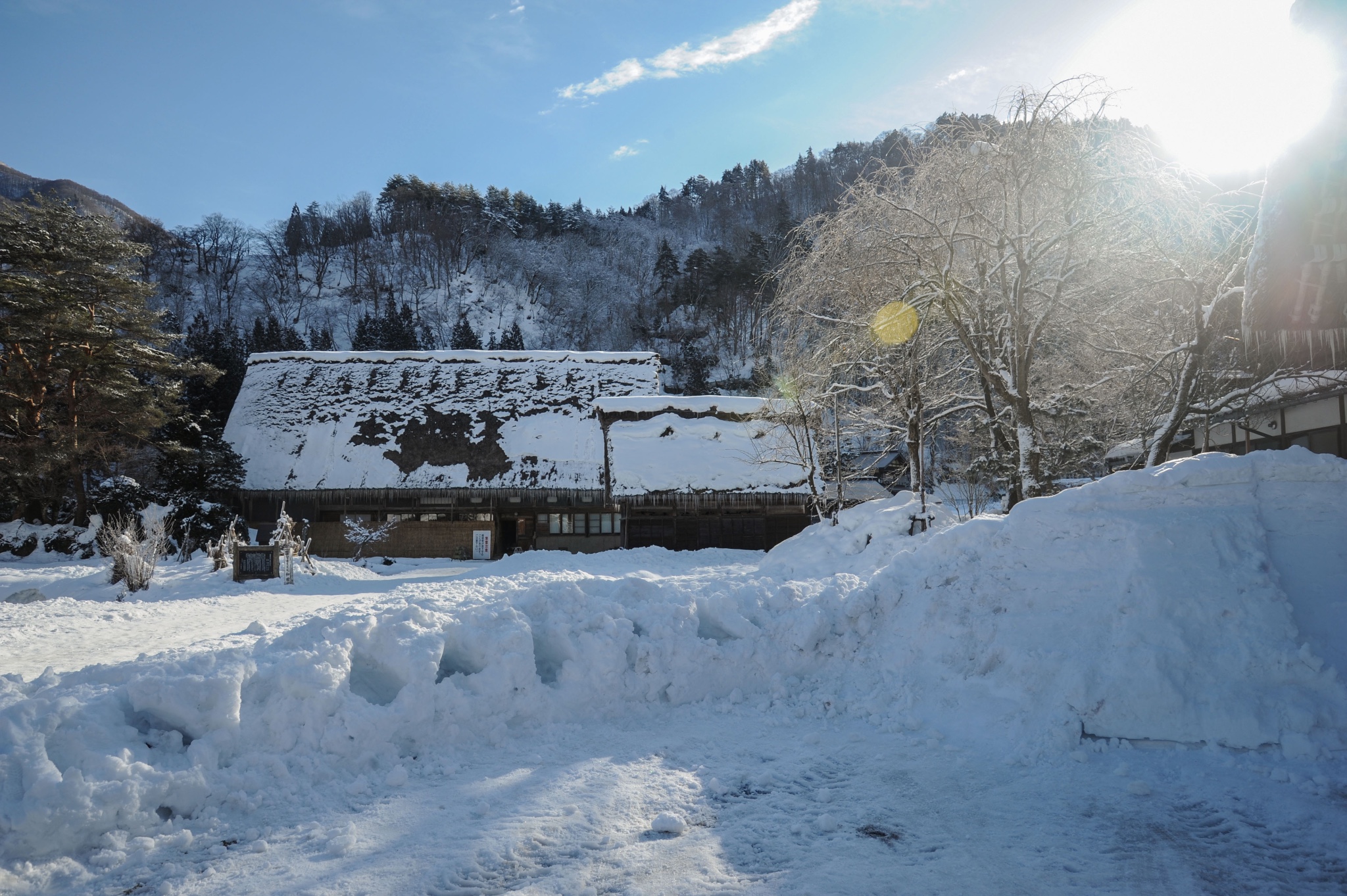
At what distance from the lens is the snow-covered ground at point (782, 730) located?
2.99m

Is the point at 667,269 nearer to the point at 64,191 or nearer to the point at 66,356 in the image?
the point at 66,356

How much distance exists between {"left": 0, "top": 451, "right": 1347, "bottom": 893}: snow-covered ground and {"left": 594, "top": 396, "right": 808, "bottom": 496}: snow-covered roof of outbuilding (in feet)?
36.2

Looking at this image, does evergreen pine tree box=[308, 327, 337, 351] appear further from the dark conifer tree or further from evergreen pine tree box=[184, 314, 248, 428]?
evergreen pine tree box=[184, 314, 248, 428]

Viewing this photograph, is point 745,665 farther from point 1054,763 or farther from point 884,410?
point 884,410

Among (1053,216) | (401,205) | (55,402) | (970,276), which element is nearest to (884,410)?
(970,276)

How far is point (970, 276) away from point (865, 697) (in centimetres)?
778

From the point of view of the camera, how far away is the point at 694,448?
1880 centimetres

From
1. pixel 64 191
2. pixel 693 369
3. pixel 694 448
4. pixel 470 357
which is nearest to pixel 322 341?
pixel 470 357

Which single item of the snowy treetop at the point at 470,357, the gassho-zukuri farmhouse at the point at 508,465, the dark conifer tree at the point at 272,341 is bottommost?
the gassho-zukuri farmhouse at the point at 508,465

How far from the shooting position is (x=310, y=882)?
288 cm

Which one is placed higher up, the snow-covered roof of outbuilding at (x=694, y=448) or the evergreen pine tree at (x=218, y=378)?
the evergreen pine tree at (x=218, y=378)

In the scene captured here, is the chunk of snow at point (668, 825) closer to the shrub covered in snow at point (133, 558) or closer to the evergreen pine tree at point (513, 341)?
the shrub covered in snow at point (133, 558)

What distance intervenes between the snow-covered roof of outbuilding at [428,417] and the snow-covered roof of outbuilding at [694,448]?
1.50m

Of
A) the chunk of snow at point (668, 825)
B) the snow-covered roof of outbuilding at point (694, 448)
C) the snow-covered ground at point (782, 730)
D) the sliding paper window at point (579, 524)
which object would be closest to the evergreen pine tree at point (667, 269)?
the snow-covered roof of outbuilding at point (694, 448)
